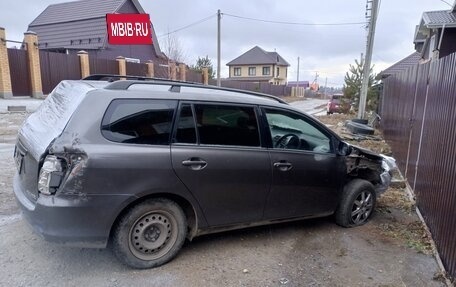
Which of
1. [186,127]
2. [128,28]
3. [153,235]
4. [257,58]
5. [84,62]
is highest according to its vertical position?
[257,58]

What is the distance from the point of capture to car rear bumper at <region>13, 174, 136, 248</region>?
9.48 feet

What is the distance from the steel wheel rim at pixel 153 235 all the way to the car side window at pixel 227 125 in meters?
0.81

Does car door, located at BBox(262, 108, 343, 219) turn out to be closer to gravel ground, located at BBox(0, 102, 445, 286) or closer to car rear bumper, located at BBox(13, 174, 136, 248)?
gravel ground, located at BBox(0, 102, 445, 286)

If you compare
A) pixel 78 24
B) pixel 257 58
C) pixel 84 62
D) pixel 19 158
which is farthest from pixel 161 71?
pixel 257 58

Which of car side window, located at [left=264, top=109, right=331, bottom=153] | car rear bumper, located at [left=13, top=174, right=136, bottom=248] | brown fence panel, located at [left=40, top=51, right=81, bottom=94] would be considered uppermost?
brown fence panel, located at [left=40, top=51, right=81, bottom=94]

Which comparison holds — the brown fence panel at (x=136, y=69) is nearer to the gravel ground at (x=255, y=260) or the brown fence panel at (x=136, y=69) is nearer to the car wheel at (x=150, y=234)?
the gravel ground at (x=255, y=260)

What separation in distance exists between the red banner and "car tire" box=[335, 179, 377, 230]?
25602mm

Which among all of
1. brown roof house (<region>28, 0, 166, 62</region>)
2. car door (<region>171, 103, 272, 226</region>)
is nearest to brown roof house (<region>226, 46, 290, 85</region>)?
brown roof house (<region>28, 0, 166, 62</region>)

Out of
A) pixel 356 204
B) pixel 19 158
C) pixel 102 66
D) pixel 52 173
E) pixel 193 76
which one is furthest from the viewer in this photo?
pixel 193 76

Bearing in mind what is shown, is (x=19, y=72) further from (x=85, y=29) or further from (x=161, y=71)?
(x=85, y=29)

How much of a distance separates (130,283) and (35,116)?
2.00 metres

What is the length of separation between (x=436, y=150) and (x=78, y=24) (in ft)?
107

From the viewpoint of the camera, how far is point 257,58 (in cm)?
7006

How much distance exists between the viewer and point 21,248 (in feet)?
11.6
